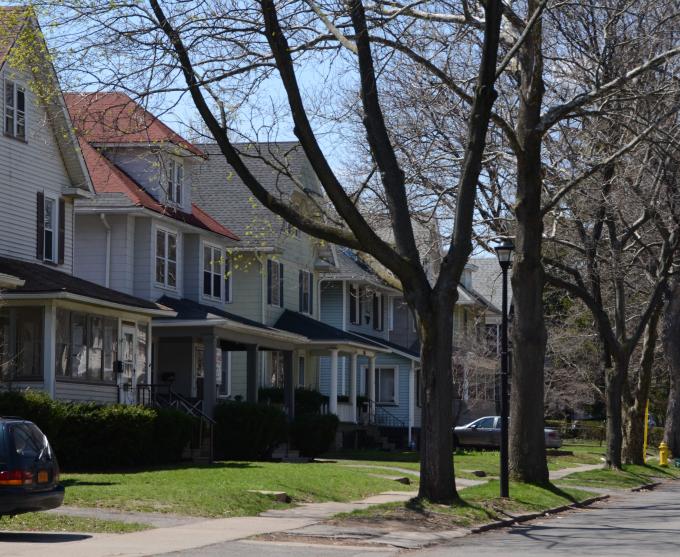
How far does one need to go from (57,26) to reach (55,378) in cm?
1177

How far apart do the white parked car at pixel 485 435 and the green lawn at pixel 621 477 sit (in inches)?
462

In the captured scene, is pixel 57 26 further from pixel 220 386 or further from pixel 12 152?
pixel 220 386

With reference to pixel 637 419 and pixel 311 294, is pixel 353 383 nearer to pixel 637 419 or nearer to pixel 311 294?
pixel 311 294

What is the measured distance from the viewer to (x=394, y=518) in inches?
710

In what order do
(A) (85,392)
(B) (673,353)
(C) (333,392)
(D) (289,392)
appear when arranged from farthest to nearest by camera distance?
1. (C) (333,392)
2. (B) (673,353)
3. (D) (289,392)
4. (A) (85,392)

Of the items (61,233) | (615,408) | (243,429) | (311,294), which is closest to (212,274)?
(243,429)

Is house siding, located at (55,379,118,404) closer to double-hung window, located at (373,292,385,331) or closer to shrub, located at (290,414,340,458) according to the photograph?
shrub, located at (290,414,340,458)

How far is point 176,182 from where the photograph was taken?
3684cm

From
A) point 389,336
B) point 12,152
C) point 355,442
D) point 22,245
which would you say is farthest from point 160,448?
point 389,336

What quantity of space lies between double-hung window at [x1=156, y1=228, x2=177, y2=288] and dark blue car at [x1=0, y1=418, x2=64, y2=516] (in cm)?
2018

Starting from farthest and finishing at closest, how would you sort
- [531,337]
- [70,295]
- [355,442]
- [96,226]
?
[355,442]
[96,226]
[70,295]
[531,337]

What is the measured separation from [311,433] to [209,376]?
4.32m

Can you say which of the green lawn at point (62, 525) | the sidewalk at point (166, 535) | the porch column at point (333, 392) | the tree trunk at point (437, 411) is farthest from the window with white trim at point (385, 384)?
the green lawn at point (62, 525)

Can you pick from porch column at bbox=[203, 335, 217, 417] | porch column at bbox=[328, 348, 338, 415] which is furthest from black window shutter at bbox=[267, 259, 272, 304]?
porch column at bbox=[203, 335, 217, 417]
